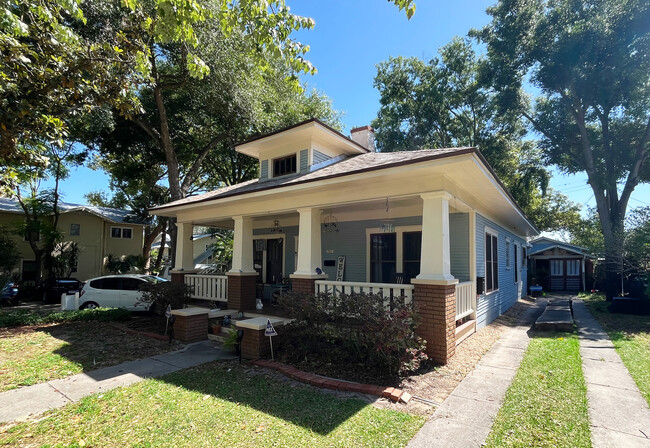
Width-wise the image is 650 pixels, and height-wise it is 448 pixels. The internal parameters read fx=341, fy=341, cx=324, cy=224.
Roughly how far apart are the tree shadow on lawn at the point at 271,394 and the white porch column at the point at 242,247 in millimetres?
3480

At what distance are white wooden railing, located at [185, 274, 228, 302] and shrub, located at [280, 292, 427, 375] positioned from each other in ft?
12.5

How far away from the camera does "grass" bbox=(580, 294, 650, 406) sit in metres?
5.47

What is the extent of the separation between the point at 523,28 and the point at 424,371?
71.9 ft

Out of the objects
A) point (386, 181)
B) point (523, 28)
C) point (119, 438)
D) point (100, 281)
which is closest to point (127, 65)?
point (386, 181)

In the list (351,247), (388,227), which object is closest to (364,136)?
(388,227)

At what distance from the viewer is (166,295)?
902 centimetres

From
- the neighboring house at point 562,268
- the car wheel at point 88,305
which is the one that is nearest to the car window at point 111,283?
the car wheel at point 88,305

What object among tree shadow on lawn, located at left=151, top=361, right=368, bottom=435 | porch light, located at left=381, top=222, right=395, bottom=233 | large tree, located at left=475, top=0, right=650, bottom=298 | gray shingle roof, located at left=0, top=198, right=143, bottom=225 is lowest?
tree shadow on lawn, located at left=151, top=361, right=368, bottom=435

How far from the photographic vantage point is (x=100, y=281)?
40.2 feet

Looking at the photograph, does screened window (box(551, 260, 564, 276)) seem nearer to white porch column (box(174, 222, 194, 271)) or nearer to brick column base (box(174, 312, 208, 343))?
white porch column (box(174, 222, 194, 271))

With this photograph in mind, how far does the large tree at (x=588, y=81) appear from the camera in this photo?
16.7 m

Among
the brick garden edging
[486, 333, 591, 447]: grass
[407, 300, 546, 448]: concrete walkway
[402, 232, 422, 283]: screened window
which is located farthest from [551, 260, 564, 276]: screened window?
the brick garden edging

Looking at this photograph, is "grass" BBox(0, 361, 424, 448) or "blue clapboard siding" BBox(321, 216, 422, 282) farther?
"blue clapboard siding" BBox(321, 216, 422, 282)

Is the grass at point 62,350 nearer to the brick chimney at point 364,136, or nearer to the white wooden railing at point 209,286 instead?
the white wooden railing at point 209,286
